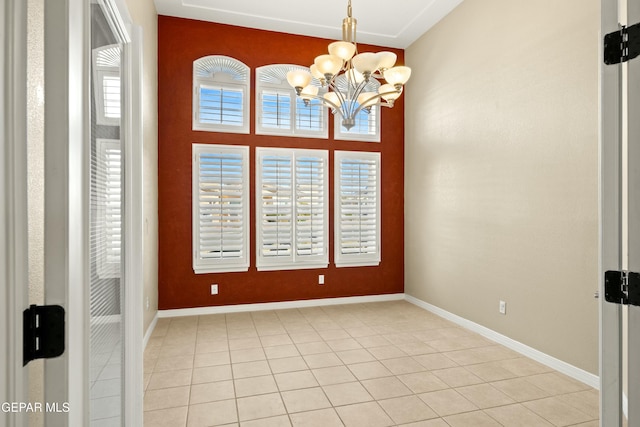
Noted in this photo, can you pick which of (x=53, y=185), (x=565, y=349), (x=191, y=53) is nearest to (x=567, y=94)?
(x=565, y=349)

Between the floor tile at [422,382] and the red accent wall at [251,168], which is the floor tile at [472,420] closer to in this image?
the floor tile at [422,382]

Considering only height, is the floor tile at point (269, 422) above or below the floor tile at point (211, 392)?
below

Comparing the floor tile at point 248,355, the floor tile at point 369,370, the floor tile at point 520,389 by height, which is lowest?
the floor tile at point 520,389

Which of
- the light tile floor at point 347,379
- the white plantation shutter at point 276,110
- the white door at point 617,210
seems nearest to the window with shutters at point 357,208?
the white plantation shutter at point 276,110

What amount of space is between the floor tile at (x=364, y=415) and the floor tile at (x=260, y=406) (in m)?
0.41

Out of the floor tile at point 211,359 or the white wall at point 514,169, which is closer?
the white wall at point 514,169

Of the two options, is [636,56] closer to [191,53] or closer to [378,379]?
[378,379]

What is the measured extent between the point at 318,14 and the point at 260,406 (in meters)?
4.34

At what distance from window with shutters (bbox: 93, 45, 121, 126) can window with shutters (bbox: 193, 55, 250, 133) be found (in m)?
2.89

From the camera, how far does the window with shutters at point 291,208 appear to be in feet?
16.1

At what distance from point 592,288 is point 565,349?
0.59 metres

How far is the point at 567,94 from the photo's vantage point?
3057 millimetres

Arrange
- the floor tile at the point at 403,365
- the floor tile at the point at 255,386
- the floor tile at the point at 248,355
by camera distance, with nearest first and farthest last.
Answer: the floor tile at the point at 255,386, the floor tile at the point at 403,365, the floor tile at the point at 248,355

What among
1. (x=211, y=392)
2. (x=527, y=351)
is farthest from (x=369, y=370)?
(x=527, y=351)
